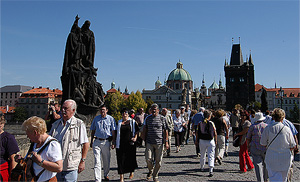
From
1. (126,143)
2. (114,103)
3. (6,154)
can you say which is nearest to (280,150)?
(126,143)

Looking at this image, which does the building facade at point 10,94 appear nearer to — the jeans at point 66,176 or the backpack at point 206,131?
the backpack at point 206,131

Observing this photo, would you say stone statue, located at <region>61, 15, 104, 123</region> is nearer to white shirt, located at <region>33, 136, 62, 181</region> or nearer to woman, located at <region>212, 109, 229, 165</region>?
woman, located at <region>212, 109, 229, 165</region>

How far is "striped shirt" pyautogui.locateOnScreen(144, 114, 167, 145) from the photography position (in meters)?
7.52

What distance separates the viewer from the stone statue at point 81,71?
12.8m

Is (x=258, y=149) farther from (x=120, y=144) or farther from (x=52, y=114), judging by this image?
(x=52, y=114)

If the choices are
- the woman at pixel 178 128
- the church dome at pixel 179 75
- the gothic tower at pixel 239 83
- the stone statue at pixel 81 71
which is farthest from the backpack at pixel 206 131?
the church dome at pixel 179 75

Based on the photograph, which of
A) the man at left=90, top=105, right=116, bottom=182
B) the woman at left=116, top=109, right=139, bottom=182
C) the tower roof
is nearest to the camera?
the man at left=90, top=105, right=116, bottom=182

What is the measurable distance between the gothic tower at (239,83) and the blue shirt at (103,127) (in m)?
99.1

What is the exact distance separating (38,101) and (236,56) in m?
76.5

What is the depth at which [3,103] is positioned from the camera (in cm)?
12531

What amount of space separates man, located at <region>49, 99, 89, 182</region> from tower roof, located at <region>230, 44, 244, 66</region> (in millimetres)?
109198

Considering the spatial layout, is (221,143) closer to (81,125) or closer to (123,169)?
(123,169)

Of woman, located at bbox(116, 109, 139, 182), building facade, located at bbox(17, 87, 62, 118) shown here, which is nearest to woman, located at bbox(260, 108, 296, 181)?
woman, located at bbox(116, 109, 139, 182)

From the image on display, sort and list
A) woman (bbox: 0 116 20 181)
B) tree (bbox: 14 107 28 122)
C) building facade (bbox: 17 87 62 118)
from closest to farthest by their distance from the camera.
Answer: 1. woman (bbox: 0 116 20 181)
2. tree (bbox: 14 107 28 122)
3. building facade (bbox: 17 87 62 118)
